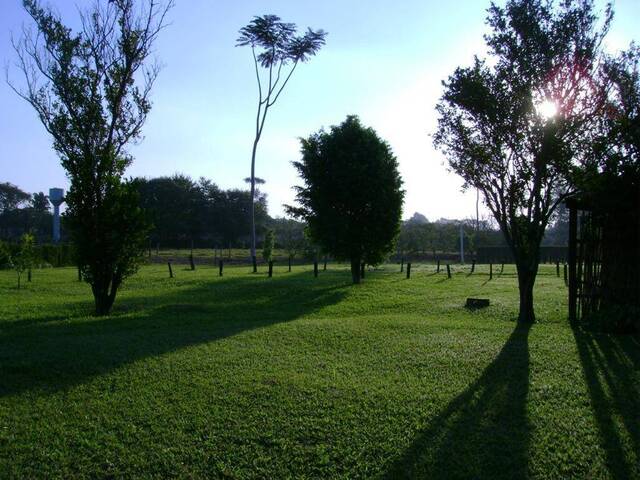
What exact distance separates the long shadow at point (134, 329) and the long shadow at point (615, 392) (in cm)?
529

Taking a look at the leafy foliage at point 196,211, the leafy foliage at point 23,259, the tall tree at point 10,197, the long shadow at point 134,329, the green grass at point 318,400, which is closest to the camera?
the green grass at point 318,400

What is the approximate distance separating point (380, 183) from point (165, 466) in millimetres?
16671

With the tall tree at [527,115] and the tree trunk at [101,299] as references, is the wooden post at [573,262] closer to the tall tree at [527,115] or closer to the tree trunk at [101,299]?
the tall tree at [527,115]

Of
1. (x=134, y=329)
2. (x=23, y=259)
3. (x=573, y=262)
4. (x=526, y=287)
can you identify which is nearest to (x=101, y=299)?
(x=134, y=329)

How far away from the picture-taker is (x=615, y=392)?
540 centimetres

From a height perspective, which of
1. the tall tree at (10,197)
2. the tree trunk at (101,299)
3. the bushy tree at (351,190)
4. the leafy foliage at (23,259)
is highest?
the tall tree at (10,197)

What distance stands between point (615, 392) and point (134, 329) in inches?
305

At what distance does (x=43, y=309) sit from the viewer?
12070 mm

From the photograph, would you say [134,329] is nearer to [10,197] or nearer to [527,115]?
[527,115]

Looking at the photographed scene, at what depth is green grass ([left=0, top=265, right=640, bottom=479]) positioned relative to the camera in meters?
3.85

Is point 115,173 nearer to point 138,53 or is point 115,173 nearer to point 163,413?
point 138,53

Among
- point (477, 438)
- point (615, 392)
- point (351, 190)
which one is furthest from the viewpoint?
point (351, 190)

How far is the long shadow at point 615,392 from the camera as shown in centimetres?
388

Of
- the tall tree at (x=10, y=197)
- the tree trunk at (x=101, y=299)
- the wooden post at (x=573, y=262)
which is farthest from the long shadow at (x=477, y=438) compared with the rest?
the tall tree at (x=10, y=197)
